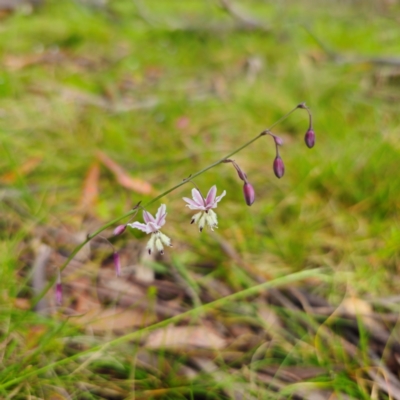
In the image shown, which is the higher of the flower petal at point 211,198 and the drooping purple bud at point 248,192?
the drooping purple bud at point 248,192

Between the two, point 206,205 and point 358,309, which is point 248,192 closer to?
point 206,205

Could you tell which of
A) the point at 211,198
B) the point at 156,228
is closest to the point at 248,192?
the point at 211,198

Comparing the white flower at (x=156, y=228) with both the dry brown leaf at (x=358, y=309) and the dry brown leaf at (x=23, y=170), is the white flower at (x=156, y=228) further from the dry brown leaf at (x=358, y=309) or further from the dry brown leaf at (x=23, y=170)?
the dry brown leaf at (x=23, y=170)

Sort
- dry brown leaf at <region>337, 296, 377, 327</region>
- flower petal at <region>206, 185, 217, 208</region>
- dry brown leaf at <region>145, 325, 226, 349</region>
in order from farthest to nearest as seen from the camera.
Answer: dry brown leaf at <region>337, 296, 377, 327</region> → dry brown leaf at <region>145, 325, 226, 349</region> → flower petal at <region>206, 185, 217, 208</region>

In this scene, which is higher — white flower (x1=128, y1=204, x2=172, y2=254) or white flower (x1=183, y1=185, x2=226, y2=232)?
white flower (x1=183, y1=185, x2=226, y2=232)

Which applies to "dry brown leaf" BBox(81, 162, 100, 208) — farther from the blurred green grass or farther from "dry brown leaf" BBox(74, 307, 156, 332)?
"dry brown leaf" BBox(74, 307, 156, 332)

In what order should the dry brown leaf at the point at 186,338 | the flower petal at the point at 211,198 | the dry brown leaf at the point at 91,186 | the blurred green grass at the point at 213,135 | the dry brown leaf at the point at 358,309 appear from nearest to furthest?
the flower petal at the point at 211,198, the dry brown leaf at the point at 186,338, the dry brown leaf at the point at 358,309, the blurred green grass at the point at 213,135, the dry brown leaf at the point at 91,186

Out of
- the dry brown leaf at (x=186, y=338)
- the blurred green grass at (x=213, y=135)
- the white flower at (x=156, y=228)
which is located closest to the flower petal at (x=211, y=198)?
the white flower at (x=156, y=228)

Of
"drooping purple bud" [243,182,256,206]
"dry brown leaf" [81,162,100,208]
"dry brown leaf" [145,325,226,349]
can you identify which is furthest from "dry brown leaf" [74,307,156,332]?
"dry brown leaf" [81,162,100,208]
